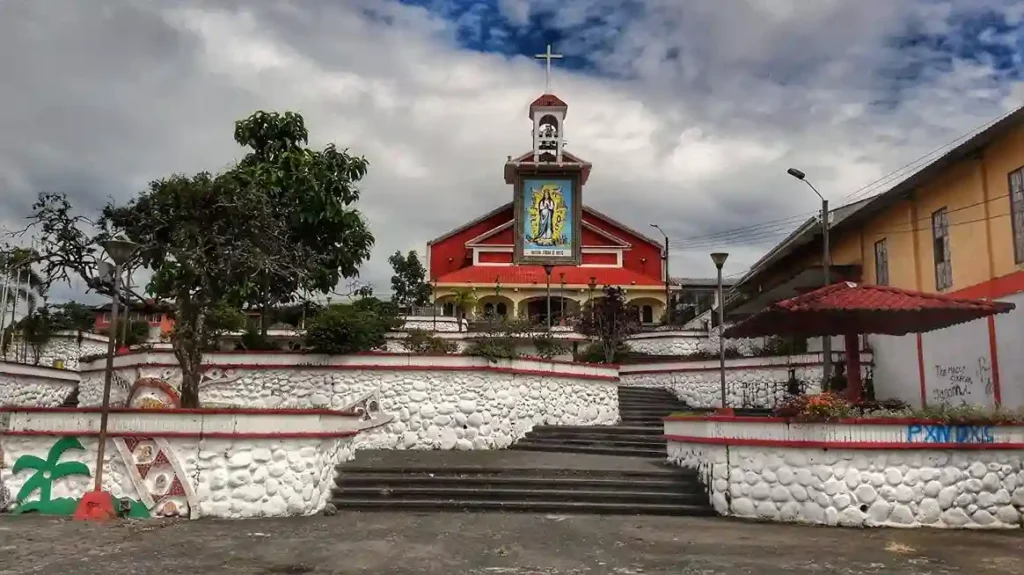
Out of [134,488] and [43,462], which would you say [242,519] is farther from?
[43,462]

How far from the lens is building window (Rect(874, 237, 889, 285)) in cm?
1820

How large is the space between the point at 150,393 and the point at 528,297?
2721 cm

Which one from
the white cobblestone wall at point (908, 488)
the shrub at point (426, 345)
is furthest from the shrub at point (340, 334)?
the white cobblestone wall at point (908, 488)

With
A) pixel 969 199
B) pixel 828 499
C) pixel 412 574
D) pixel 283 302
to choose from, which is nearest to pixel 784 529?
pixel 828 499

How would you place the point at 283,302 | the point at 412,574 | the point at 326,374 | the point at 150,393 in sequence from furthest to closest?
the point at 283,302, the point at 326,374, the point at 150,393, the point at 412,574

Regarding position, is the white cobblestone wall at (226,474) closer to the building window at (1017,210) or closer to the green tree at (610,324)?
the building window at (1017,210)

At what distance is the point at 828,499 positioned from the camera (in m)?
9.16

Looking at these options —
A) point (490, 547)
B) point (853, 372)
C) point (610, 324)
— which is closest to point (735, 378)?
point (610, 324)

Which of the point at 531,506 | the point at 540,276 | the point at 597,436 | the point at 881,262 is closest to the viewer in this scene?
the point at 531,506

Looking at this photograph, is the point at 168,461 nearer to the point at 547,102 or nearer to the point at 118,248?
the point at 118,248

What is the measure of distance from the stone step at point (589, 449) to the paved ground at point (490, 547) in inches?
171

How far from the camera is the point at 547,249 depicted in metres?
42.8

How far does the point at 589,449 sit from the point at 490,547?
23.0ft

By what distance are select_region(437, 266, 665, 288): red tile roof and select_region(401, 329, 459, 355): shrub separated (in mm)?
22283
